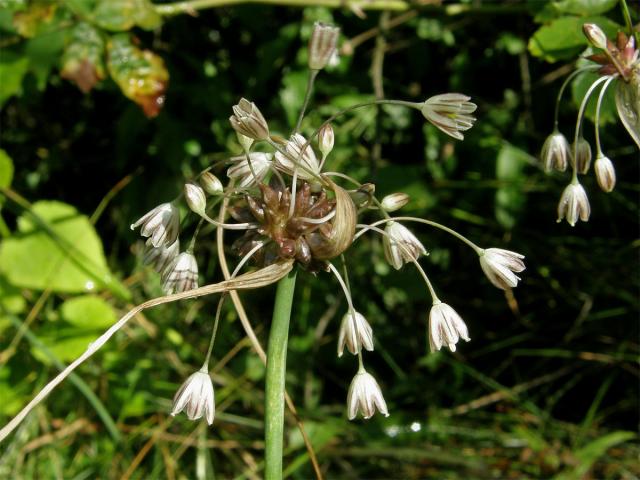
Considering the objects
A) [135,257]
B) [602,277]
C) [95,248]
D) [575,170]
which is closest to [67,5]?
[95,248]

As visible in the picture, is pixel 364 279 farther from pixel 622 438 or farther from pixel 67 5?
pixel 67 5

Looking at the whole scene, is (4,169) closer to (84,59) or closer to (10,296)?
(10,296)

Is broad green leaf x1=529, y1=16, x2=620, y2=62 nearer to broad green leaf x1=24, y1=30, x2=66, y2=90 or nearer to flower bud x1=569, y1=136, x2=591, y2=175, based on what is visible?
flower bud x1=569, y1=136, x2=591, y2=175

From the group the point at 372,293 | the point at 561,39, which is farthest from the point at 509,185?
the point at 561,39

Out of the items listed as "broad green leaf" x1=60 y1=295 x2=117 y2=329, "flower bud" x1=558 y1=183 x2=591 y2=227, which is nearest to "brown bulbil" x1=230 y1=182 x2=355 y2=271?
"flower bud" x1=558 y1=183 x2=591 y2=227

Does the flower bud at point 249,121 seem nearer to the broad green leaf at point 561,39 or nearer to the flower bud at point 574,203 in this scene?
the flower bud at point 574,203

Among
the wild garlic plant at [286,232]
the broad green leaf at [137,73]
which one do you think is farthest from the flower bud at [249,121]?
the broad green leaf at [137,73]
